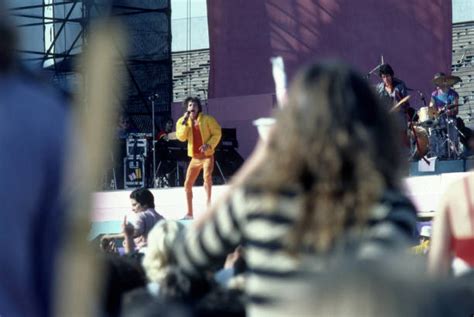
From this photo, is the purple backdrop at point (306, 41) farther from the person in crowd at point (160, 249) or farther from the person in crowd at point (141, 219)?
the person in crowd at point (160, 249)

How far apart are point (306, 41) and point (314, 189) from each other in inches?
674

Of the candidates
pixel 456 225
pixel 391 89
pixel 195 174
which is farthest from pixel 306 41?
pixel 456 225

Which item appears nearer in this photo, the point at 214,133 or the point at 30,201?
Result: the point at 30,201

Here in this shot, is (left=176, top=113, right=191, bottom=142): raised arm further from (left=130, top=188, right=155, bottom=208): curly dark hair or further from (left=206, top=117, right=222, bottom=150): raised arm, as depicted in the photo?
(left=130, top=188, right=155, bottom=208): curly dark hair

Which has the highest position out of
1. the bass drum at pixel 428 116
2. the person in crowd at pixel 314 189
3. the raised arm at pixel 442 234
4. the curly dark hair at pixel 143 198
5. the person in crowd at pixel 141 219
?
the bass drum at pixel 428 116

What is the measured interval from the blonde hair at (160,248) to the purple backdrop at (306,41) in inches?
569

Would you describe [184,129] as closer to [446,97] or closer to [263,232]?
[446,97]

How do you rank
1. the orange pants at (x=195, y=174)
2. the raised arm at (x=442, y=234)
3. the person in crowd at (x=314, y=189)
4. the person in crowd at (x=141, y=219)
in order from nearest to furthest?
the person in crowd at (x=314, y=189) < the raised arm at (x=442, y=234) < the person in crowd at (x=141, y=219) < the orange pants at (x=195, y=174)

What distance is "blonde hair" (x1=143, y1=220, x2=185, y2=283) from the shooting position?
3.54 meters

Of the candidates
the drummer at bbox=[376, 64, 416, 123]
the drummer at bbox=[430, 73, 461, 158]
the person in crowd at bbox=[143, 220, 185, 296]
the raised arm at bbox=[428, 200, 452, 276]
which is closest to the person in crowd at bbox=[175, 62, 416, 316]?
the raised arm at bbox=[428, 200, 452, 276]

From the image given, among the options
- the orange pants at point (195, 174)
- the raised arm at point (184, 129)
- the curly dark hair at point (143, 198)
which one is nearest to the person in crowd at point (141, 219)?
the curly dark hair at point (143, 198)

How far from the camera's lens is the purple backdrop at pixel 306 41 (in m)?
18.7

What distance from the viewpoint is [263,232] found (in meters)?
2.26

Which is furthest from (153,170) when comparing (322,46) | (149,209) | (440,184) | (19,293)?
(19,293)
